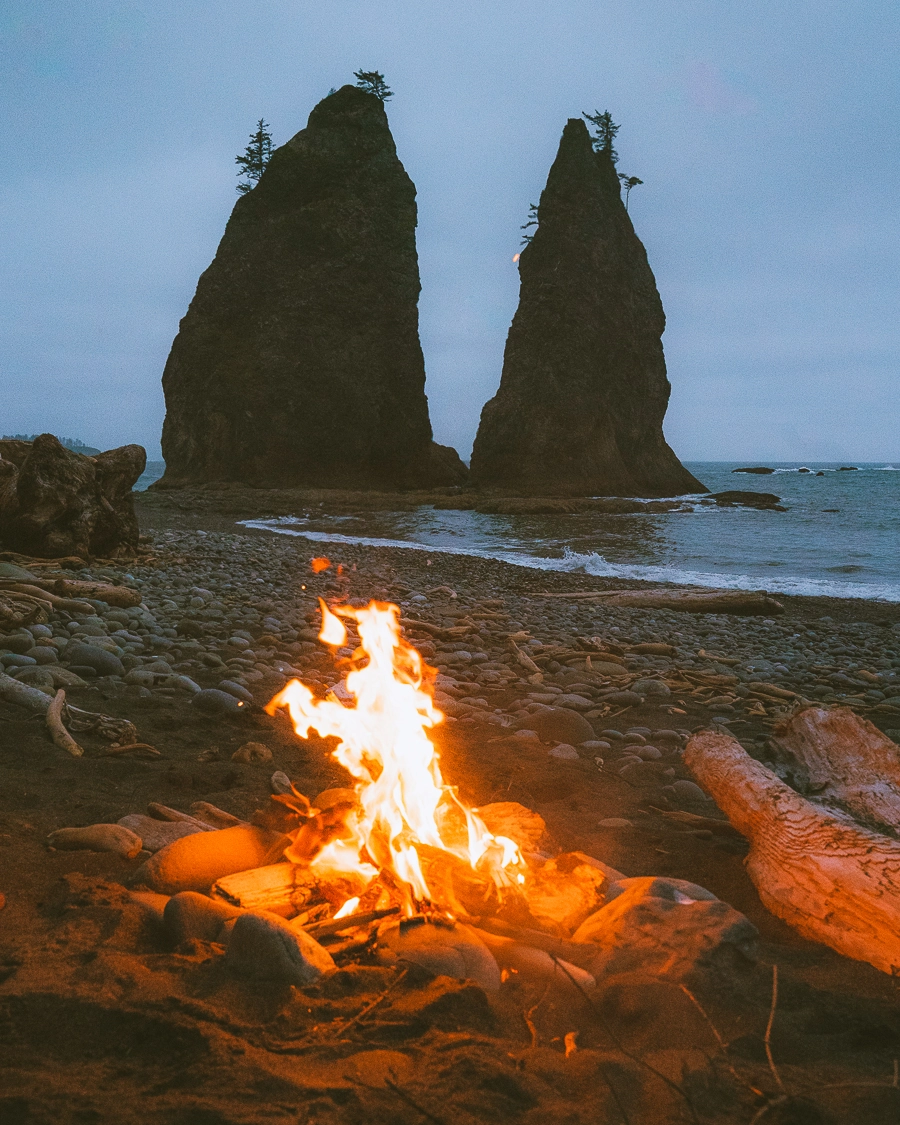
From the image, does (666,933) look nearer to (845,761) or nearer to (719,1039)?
(719,1039)

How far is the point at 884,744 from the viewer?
3.52 m

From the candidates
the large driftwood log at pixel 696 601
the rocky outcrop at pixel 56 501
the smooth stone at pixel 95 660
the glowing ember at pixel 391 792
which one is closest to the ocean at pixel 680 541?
the large driftwood log at pixel 696 601

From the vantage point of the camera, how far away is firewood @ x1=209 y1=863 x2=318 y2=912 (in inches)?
103

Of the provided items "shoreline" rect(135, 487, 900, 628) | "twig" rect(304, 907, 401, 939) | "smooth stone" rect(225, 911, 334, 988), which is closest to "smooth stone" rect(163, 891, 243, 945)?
"smooth stone" rect(225, 911, 334, 988)

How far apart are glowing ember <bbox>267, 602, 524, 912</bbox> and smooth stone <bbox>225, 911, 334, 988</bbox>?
15.6 inches

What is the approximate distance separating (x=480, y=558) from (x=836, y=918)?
14.4m

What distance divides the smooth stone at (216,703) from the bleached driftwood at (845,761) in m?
3.33

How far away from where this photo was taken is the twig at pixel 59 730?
151 inches

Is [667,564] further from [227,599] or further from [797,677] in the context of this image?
[227,599]

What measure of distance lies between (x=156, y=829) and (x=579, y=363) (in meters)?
44.2

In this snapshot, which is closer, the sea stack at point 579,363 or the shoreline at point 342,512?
the shoreline at point 342,512

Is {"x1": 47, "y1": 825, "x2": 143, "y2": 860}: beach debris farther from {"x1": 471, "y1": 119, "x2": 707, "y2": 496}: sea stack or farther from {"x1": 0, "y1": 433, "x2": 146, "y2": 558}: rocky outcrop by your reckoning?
{"x1": 471, "y1": 119, "x2": 707, "y2": 496}: sea stack

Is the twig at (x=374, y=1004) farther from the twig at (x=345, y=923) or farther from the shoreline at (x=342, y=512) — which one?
the shoreline at (x=342, y=512)

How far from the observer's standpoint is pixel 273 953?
2.18 meters
